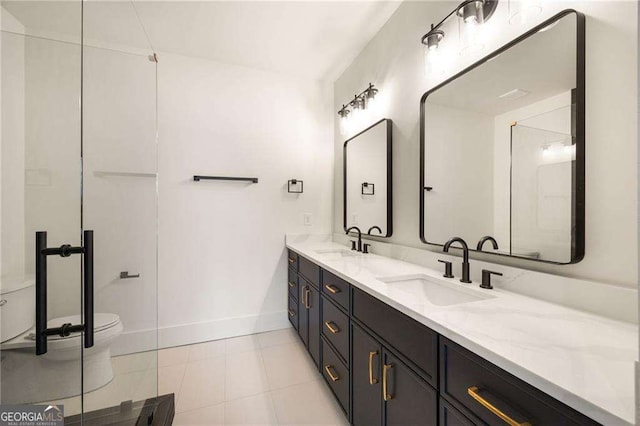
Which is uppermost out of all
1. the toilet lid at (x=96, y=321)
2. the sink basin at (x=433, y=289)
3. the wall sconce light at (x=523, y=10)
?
the wall sconce light at (x=523, y=10)

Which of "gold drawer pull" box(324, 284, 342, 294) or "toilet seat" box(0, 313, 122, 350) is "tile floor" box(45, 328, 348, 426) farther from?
"gold drawer pull" box(324, 284, 342, 294)

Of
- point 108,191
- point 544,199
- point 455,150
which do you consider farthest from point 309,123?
point 544,199

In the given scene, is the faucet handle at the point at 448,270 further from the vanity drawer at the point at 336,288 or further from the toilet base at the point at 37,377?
the toilet base at the point at 37,377

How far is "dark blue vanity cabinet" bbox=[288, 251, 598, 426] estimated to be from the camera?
1.91 ft

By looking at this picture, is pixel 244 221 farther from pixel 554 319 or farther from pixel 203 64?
pixel 554 319

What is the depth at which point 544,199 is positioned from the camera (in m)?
1.01

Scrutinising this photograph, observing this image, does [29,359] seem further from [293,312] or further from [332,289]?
[293,312]

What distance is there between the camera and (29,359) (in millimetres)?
1104

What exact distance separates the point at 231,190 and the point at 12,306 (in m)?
1.61

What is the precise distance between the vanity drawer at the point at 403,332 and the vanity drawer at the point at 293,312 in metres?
1.25

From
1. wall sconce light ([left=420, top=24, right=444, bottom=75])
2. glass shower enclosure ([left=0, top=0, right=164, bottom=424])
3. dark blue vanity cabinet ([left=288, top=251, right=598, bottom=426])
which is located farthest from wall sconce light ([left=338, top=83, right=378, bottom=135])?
glass shower enclosure ([left=0, top=0, right=164, bottom=424])

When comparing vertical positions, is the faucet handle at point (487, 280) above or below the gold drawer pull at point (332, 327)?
above

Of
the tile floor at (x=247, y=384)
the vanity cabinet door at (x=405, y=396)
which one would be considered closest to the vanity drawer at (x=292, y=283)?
the tile floor at (x=247, y=384)

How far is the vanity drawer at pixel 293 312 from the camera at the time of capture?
236 centimetres
